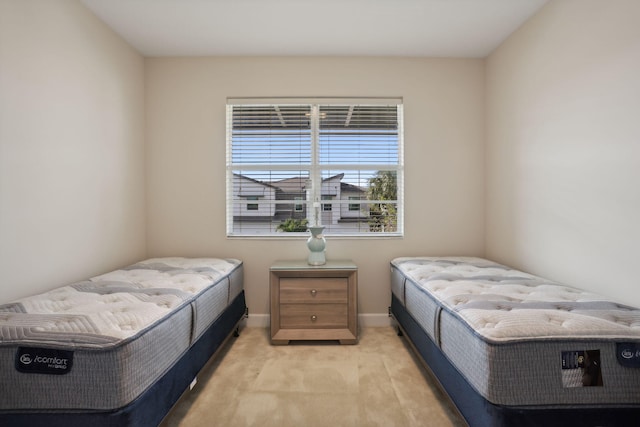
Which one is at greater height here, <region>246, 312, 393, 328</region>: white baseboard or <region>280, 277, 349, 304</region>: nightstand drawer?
<region>280, 277, 349, 304</region>: nightstand drawer

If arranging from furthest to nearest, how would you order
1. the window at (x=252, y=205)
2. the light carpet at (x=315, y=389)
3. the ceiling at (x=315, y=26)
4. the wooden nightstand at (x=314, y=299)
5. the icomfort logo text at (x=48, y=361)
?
the window at (x=252, y=205) → the wooden nightstand at (x=314, y=299) → the ceiling at (x=315, y=26) → the light carpet at (x=315, y=389) → the icomfort logo text at (x=48, y=361)

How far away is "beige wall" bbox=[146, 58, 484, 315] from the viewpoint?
2938 mm

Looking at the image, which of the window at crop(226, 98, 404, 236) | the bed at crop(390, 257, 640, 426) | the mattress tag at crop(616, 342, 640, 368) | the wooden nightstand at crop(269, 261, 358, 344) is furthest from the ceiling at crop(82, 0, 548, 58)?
the mattress tag at crop(616, 342, 640, 368)

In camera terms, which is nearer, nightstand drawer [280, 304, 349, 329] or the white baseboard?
nightstand drawer [280, 304, 349, 329]

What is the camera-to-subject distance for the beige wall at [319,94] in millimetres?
2938

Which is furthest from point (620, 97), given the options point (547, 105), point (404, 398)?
point (404, 398)

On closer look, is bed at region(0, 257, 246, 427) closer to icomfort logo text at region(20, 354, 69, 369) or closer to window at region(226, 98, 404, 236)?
icomfort logo text at region(20, 354, 69, 369)

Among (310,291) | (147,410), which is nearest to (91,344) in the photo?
(147,410)

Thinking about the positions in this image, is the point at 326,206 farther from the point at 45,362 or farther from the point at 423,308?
the point at 45,362

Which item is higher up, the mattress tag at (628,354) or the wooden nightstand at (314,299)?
the mattress tag at (628,354)

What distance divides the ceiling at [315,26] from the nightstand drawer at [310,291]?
204 centimetres

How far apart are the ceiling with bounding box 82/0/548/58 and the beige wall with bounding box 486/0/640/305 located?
13.9 inches

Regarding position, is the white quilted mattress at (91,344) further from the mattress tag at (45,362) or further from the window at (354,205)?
the window at (354,205)

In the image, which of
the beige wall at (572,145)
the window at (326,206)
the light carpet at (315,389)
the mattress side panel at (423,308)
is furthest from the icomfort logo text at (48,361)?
the beige wall at (572,145)
